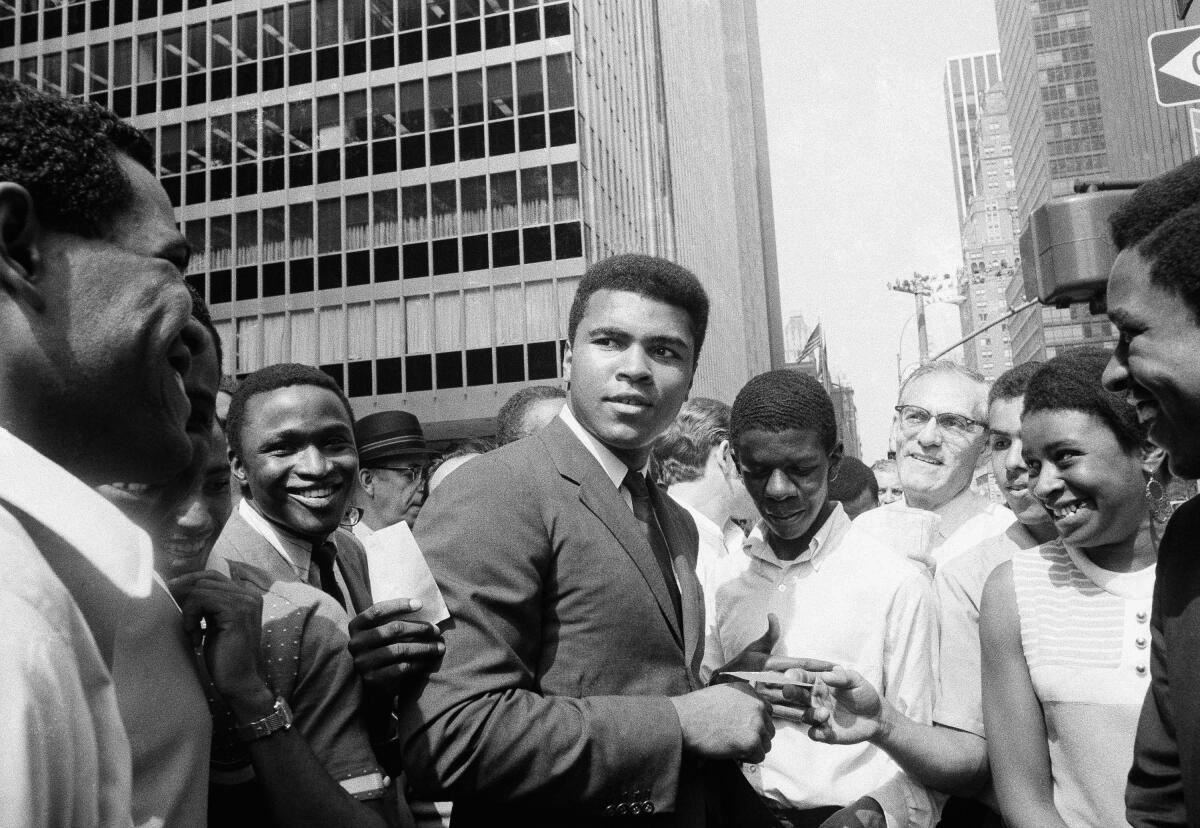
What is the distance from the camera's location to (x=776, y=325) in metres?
148

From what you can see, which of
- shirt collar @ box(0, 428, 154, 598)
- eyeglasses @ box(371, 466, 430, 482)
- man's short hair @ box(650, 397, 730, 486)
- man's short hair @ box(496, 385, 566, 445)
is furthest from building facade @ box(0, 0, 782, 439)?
shirt collar @ box(0, 428, 154, 598)

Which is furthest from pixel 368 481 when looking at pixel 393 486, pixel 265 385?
pixel 265 385

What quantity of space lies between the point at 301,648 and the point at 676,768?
88cm

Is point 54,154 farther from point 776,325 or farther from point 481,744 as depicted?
point 776,325

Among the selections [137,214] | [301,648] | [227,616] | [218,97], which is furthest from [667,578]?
[218,97]

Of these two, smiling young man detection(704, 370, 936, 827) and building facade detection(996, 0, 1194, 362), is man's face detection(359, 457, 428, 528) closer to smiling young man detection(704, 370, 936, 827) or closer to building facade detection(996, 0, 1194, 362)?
smiling young man detection(704, 370, 936, 827)

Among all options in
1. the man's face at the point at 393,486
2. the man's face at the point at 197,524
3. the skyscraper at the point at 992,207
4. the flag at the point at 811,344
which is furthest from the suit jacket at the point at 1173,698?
the skyscraper at the point at 992,207

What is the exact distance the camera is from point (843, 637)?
3158 millimetres

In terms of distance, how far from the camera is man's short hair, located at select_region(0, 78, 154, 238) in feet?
3.81

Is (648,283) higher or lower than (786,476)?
higher

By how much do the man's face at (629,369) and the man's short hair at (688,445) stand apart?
265 centimetres

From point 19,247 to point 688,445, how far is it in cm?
458

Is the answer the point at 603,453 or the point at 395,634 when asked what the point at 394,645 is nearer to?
the point at 395,634

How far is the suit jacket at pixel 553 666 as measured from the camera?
209cm
